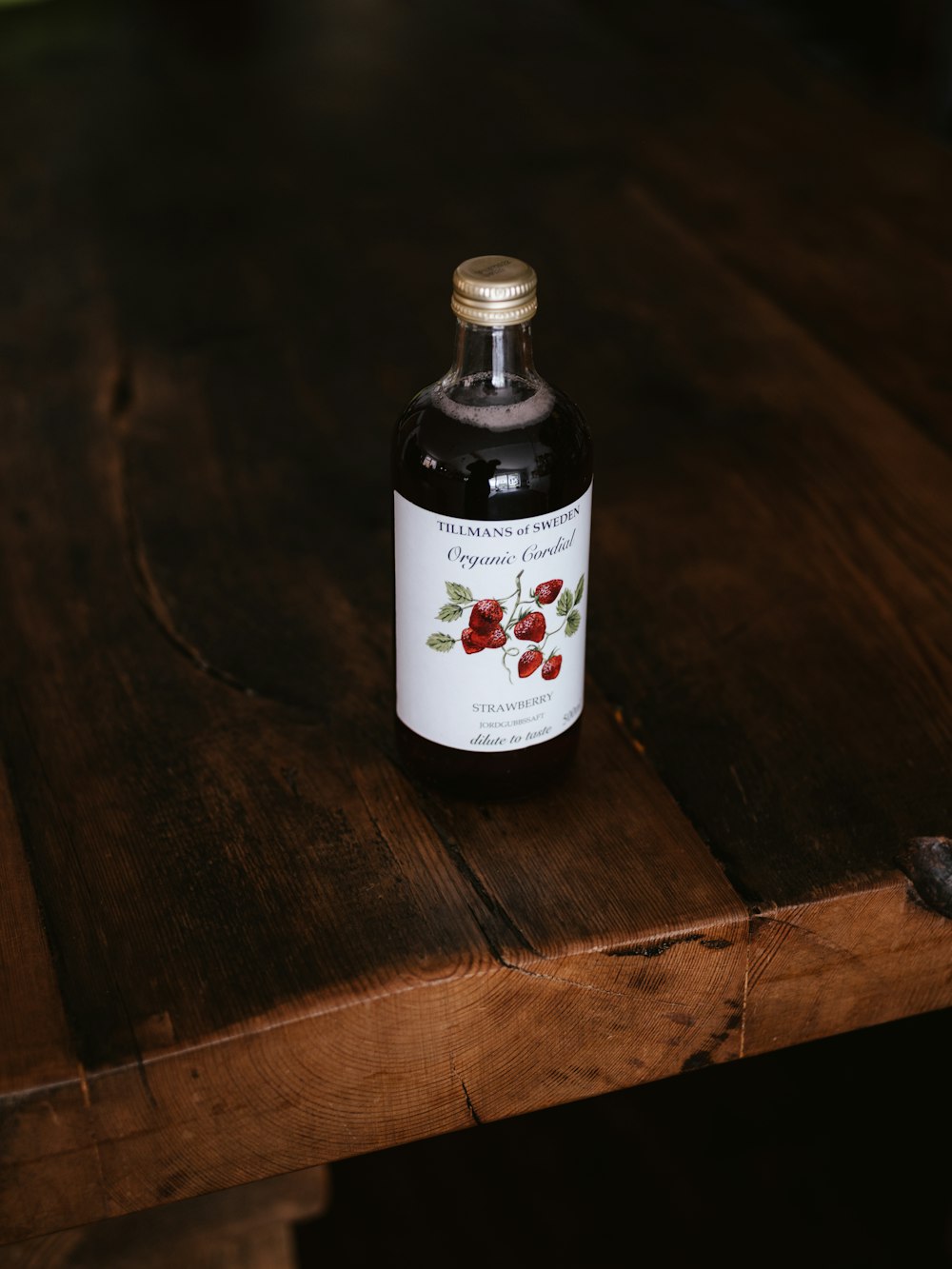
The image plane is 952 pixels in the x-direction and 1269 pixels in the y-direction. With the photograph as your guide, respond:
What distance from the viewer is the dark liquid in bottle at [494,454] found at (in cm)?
59

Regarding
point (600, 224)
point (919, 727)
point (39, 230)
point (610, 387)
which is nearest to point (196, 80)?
point (39, 230)

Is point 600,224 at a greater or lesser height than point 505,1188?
greater

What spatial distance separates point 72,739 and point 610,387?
56 centimetres

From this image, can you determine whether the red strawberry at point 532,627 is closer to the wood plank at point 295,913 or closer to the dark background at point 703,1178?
the wood plank at point 295,913

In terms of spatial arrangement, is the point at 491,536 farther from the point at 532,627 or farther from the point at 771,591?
the point at 771,591

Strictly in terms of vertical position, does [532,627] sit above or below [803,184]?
above

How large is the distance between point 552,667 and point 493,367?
0.14 meters

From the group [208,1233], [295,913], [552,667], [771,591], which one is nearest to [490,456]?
[552,667]

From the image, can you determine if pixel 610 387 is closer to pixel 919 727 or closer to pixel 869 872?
pixel 919 727

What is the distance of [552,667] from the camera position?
0.63 metres

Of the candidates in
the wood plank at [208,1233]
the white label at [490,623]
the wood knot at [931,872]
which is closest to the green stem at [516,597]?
the white label at [490,623]

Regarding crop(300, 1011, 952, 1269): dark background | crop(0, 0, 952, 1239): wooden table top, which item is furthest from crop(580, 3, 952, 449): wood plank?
crop(300, 1011, 952, 1269): dark background

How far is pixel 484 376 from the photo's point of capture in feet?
1.96

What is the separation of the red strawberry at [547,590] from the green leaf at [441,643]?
0.14ft
